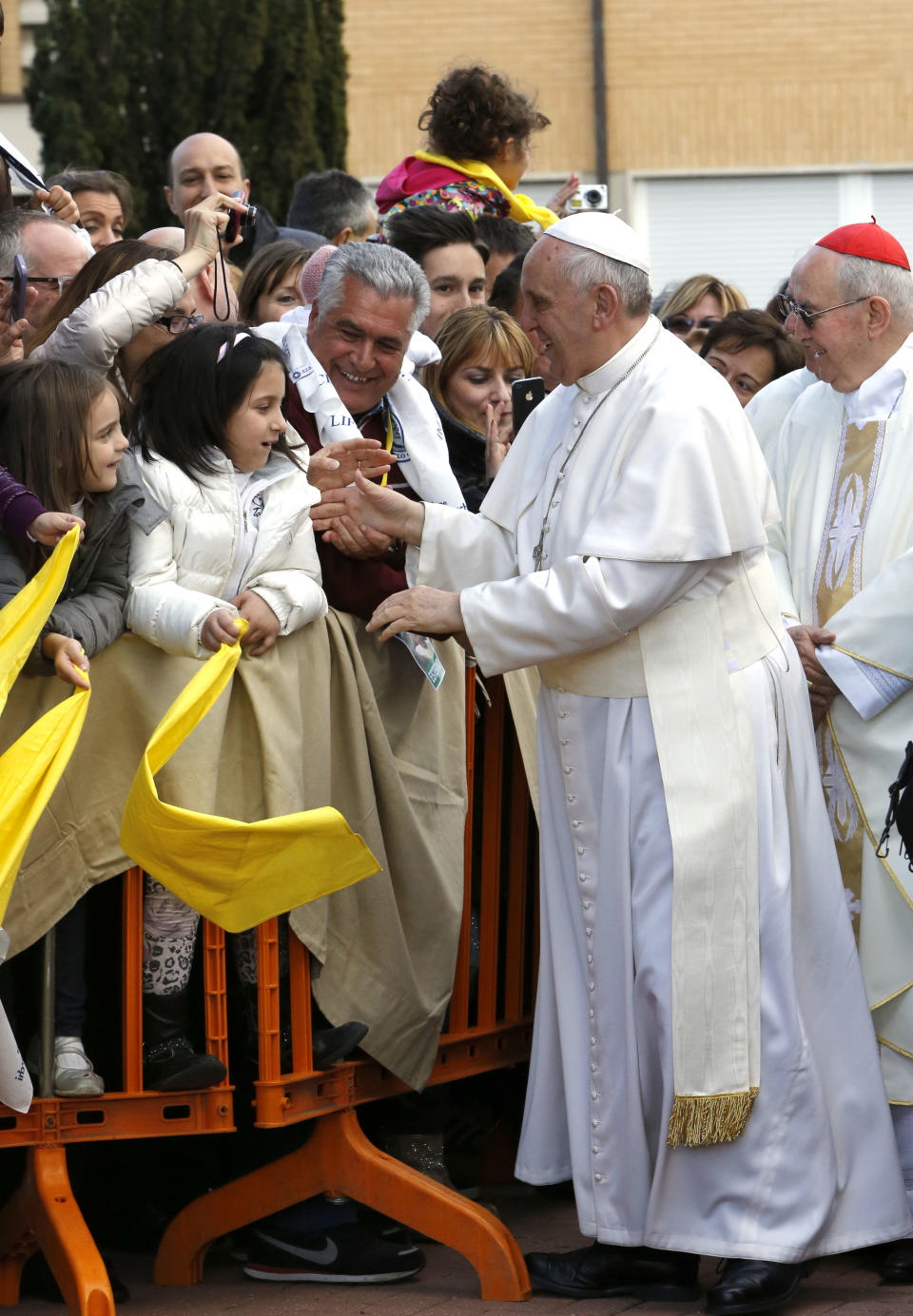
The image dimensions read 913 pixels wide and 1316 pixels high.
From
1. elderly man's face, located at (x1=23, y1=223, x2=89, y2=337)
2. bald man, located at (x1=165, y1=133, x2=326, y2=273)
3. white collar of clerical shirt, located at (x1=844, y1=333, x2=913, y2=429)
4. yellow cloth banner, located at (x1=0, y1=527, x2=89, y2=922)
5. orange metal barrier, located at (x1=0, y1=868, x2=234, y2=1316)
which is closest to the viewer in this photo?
yellow cloth banner, located at (x1=0, y1=527, x2=89, y2=922)

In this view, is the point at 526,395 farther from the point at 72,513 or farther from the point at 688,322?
the point at 688,322

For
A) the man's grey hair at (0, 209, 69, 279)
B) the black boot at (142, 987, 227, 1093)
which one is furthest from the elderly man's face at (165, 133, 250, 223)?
the black boot at (142, 987, 227, 1093)

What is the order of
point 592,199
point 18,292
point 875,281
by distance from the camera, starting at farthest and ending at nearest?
1. point 592,199
2. point 875,281
3. point 18,292

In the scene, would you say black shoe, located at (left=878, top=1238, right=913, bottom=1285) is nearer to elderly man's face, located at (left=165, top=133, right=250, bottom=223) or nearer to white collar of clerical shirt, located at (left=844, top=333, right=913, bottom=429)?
white collar of clerical shirt, located at (left=844, top=333, right=913, bottom=429)

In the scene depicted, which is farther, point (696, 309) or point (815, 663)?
point (696, 309)

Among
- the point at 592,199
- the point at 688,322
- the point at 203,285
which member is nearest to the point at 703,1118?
the point at 203,285

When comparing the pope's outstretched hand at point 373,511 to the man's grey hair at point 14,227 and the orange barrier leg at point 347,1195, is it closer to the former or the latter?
the man's grey hair at point 14,227

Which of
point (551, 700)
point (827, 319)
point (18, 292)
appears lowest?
point (551, 700)

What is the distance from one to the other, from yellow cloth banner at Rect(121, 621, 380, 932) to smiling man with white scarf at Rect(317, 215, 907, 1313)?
1.66 feet

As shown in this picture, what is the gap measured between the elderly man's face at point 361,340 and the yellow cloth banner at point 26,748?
3.74ft

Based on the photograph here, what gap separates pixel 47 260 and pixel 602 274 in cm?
151

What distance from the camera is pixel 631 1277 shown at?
14.4 ft

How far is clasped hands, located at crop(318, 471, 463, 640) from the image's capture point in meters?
4.32

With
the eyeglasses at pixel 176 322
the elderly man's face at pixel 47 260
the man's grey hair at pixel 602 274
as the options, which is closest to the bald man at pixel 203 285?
the elderly man's face at pixel 47 260
